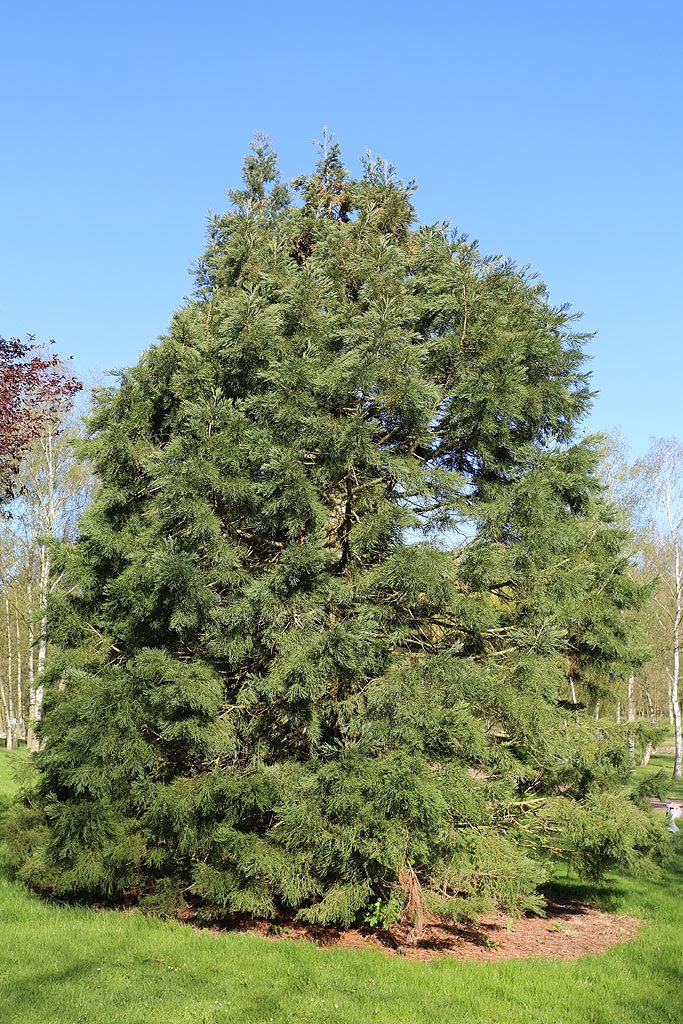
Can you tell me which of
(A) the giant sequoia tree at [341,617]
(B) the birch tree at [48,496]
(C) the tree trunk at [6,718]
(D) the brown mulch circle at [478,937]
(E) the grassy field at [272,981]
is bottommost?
(C) the tree trunk at [6,718]

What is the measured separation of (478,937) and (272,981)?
2.56 m

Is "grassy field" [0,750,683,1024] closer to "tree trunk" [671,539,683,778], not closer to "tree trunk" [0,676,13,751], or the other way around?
"tree trunk" [671,539,683,778]

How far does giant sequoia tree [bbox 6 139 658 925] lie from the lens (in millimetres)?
6434

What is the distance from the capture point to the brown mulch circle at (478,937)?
22.0ft

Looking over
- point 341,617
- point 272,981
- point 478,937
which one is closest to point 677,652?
point 478,937

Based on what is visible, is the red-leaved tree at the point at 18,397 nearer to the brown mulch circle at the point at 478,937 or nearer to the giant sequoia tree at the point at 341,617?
the giant sequoia tree at the point at 341,617

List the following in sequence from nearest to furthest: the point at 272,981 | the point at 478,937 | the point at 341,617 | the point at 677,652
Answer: the point at 272,981 → the point at 478,937 → the point at 341,617 → the point at 677,652

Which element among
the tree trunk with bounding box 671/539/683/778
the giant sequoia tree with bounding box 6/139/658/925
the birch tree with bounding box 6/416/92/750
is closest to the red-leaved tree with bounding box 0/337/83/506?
the giant sequoia tree with bounding box 6/139/658/925

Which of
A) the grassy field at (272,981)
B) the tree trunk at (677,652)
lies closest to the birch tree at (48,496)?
the grassy field at (272,981)

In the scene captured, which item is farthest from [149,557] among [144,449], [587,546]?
[587,546]

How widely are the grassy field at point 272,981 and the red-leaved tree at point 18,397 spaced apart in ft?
14.9

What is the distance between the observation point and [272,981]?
5504 mm

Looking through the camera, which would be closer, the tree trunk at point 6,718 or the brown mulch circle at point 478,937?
the brown mulch circle at point 478,937

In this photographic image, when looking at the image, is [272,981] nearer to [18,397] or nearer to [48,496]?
[18,397]
